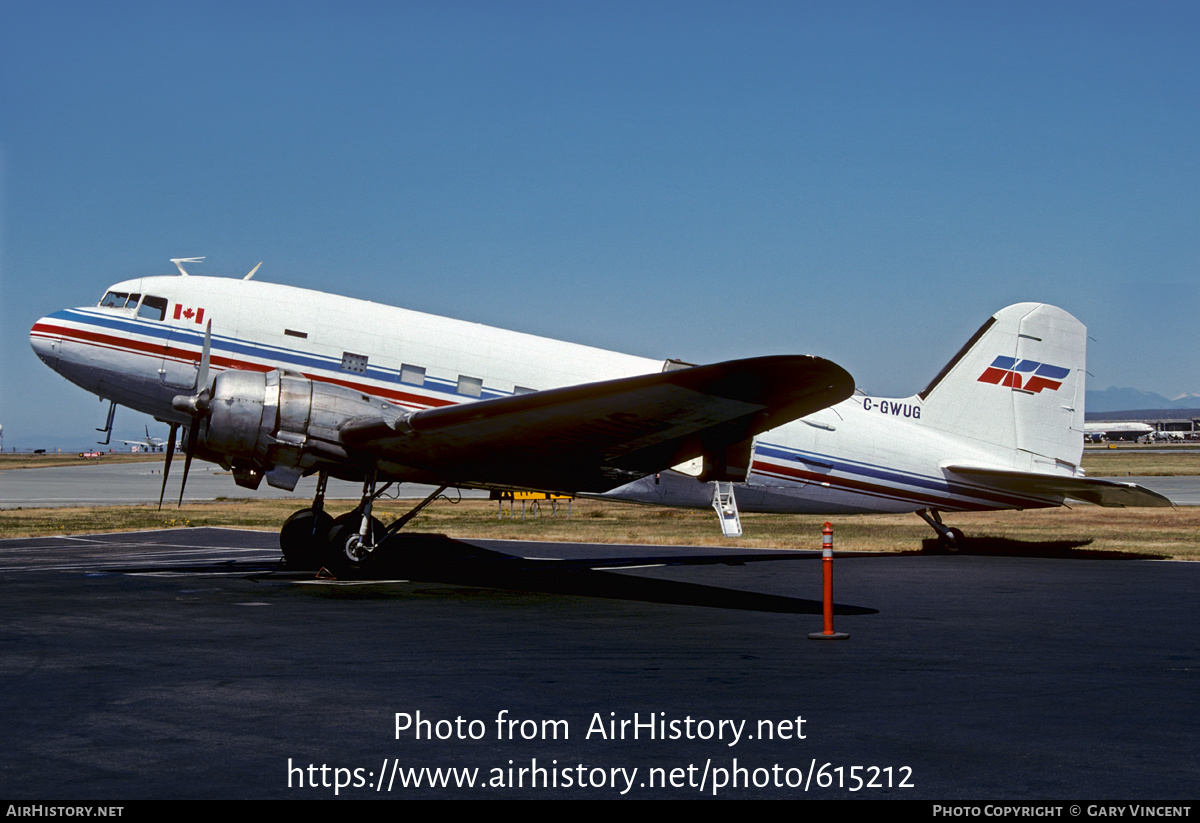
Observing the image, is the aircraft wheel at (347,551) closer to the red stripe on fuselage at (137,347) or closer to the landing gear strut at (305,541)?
the landing gear strut at (305,541)

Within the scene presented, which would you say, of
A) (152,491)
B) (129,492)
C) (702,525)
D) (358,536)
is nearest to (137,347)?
(358,536)

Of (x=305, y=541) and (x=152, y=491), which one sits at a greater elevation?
(x=152, y=491)

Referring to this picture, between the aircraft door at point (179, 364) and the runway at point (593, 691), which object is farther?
the aircraft door at point (179, 364)

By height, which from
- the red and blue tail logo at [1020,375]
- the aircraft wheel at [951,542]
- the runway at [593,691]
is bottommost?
the runway at [593,691]

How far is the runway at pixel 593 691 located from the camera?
226 inches

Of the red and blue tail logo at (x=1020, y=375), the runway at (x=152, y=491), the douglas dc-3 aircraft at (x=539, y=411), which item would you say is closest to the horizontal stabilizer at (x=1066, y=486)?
the douglas dc-3 aircraft at (x=539, y=411)

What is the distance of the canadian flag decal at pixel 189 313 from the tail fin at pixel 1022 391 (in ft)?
44.5

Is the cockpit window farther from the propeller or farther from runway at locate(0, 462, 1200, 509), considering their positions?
runway at locate(0, 462, 1200, 509)

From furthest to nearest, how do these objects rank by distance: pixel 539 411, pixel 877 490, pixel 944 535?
1. pixel 944 535
2. pixel 877 490
3. pixel 539 411

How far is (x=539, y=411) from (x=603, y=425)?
3.32 ft

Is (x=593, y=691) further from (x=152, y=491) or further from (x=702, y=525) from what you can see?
(x=152, y=491)

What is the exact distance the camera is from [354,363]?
16875 mm

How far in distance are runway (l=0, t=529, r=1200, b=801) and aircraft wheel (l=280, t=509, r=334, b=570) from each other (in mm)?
2379

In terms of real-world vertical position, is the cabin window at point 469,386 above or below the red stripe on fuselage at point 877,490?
above
